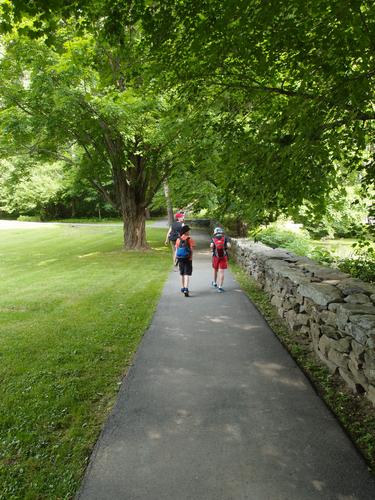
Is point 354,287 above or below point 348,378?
above

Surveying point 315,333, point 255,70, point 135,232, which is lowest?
point 315,333

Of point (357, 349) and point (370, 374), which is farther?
point (357, 349)

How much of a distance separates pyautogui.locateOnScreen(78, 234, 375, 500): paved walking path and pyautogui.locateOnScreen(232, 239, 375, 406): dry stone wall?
1.70ft

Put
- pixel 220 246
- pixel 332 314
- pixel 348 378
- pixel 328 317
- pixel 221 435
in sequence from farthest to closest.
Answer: pixel 220 246
pixel 328 317
pixel 332 314
pixel 348 378
pixel 221 435

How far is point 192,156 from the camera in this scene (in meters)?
7.35

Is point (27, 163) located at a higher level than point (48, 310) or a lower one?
higher

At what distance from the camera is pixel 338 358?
466cm

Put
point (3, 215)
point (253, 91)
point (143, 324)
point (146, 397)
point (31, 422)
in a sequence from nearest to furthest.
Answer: point (31, 422) → point (146, 397) → point (253, 91) → point (143, 324) → point (3, 215)

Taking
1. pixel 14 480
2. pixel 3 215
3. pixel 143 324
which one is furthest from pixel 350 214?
pixel 3 215

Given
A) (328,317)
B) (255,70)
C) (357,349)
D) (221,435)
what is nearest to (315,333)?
(328,317)

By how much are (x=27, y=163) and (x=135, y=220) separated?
592 cm

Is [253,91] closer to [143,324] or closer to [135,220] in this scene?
[143,324]

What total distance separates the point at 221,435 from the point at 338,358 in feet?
6.49

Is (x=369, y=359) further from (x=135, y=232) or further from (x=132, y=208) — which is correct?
(x=135, y=232)
